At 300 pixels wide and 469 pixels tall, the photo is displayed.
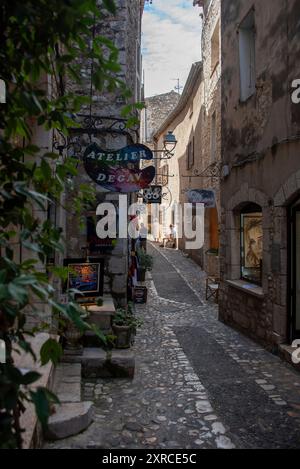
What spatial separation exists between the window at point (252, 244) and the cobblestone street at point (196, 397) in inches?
47.3

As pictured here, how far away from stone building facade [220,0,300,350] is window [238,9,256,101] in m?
0.02

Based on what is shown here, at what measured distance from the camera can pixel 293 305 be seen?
6.18 meters

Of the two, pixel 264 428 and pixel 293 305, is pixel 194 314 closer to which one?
pixel 293 305

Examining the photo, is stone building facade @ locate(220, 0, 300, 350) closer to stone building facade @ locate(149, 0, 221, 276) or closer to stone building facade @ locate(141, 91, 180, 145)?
stone building facade @ locate(149, 0, 221, 276)

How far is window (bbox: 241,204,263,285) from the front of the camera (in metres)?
7.60

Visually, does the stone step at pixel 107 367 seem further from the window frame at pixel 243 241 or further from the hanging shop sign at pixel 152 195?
the hanging shop sign at pixel 152 195

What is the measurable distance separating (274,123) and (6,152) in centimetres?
546

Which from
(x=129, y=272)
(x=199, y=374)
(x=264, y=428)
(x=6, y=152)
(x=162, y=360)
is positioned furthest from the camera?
(x=129, y=272)

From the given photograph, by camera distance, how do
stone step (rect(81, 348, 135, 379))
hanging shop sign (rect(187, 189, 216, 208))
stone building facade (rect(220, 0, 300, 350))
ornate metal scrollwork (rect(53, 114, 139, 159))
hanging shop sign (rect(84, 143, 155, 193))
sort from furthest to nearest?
hanging shop sign (rect(187, 189, 216, 208)) < ornate metal scrollwork (rect(53, 114, 139, 159)) < stone building facade (rect(220, 0, 300, 350)) < hanging shop sign (rect(84, 143, 155, 193)) < stone step (rect(81, 348, 135, 379))

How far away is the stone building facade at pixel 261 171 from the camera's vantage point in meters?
6.12

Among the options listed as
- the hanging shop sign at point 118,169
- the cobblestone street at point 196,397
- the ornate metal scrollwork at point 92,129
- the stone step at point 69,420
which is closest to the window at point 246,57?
the ornate metal scrollwork at point 92,129

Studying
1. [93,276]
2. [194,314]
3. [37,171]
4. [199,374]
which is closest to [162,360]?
[199,374]

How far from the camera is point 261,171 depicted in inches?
275

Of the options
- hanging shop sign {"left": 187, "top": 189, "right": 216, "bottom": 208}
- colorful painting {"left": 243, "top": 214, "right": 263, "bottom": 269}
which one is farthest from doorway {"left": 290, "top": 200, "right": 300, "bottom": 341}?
hanging shop sign {"left": 187, "top": 189, "right": 216, "bottom": 208}
